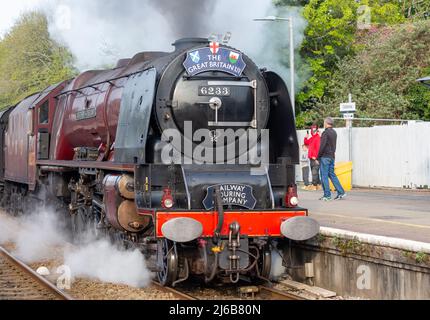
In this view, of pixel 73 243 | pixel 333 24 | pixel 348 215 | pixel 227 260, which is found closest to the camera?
pixel 227 260

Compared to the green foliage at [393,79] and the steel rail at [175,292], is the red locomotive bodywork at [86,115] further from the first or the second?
the green foliage at [393,79]

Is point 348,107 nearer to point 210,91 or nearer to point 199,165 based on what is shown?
point 210,91

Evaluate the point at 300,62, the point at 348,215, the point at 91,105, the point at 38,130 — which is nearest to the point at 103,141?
the point at 91,105

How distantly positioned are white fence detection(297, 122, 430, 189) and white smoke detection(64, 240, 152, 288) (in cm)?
1109

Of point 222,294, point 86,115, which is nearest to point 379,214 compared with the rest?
point 222,294

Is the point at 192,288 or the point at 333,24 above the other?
the point at 333,24

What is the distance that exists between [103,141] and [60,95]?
2.93m

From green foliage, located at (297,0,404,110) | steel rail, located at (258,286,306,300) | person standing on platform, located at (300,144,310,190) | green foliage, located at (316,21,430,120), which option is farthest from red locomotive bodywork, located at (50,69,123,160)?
green foliage, located at (297,0,404,110)

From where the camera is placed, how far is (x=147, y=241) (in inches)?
339

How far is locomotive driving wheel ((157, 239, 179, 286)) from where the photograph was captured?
8.31m

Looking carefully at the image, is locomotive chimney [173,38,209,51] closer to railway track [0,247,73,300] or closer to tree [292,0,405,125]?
railway track [0,247,73,300]

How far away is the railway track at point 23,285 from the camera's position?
8469mm

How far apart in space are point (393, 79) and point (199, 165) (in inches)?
828

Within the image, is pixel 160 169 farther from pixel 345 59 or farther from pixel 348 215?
pixel 345 59
